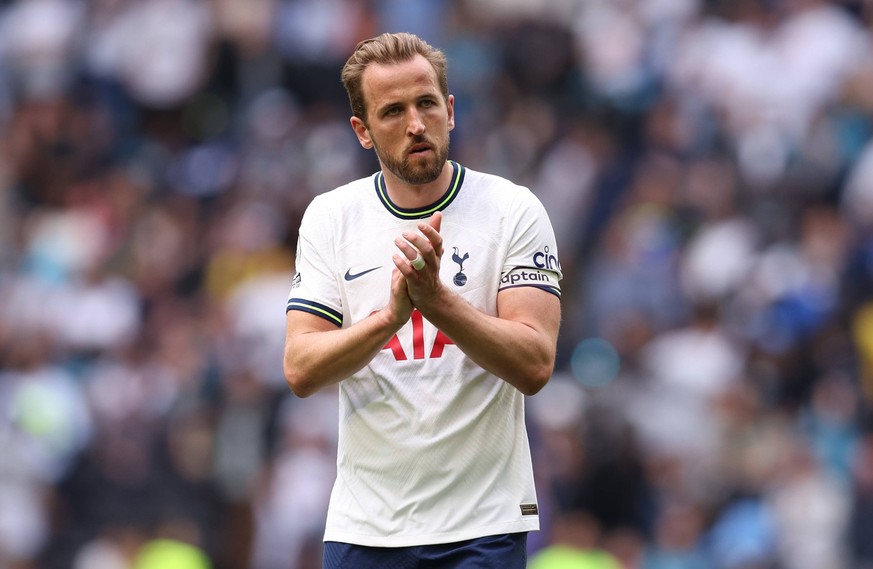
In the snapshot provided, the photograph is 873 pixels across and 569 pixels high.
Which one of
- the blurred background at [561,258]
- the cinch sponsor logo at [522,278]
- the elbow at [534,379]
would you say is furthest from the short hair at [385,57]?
the blurred background at [561,258]

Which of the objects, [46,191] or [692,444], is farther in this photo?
[46,191]

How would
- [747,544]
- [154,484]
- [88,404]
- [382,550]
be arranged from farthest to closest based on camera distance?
1. [88,404]
2. [154,484]
3. [747,544]
4. [382,550]

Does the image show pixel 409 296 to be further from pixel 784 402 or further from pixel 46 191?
pixel 46 191

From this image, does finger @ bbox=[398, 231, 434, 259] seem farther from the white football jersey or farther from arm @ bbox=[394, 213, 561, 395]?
the white football jersey

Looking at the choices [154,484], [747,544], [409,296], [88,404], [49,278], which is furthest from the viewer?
[49,278]

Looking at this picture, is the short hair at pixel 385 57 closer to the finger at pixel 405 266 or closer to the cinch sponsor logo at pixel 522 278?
the cinch sponsor logo at pixel 522 278

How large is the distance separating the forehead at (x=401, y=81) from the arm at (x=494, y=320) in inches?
22.6

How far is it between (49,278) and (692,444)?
640cm

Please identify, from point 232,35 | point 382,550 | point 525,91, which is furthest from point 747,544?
point 232,35

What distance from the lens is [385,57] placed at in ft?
19.0

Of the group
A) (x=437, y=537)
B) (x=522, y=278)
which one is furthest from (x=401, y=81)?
(x=437, y=537)

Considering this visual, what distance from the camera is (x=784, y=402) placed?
1293cm

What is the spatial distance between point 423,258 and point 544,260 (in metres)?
0.69

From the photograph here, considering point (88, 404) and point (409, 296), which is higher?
point (88, 404)
